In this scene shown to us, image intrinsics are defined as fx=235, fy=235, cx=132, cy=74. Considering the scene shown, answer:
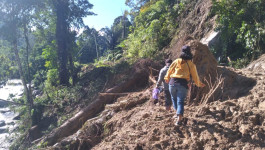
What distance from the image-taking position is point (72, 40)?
15.6 meters

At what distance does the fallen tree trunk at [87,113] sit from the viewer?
8.48m

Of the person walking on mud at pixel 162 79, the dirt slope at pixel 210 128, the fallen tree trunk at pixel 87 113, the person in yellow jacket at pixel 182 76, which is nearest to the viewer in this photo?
the dirt slope at pixel 210 128

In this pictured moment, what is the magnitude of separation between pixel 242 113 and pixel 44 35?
536 inches

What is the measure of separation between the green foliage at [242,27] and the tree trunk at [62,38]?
30.7 feet

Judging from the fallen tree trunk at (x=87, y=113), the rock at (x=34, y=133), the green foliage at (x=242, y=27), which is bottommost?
the rock at (x=34, y=133)

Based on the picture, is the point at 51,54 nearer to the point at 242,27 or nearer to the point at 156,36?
the point at 156,36

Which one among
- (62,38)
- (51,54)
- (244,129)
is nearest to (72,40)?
(62,38)

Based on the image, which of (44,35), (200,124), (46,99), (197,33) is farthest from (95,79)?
(200,124)

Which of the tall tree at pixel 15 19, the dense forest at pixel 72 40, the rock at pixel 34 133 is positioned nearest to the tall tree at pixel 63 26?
the dense forest at pixel 72 40

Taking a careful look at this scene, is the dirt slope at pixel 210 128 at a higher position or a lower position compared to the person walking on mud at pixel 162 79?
lower

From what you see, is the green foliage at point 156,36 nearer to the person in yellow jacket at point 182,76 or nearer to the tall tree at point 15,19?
the tall tree at point 15,19

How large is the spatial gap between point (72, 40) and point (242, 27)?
10.8 m

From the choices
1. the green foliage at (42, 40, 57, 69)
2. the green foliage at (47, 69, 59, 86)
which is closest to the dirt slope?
the green foliage at (47, 69, 59, 86)

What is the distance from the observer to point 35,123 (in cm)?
1200
